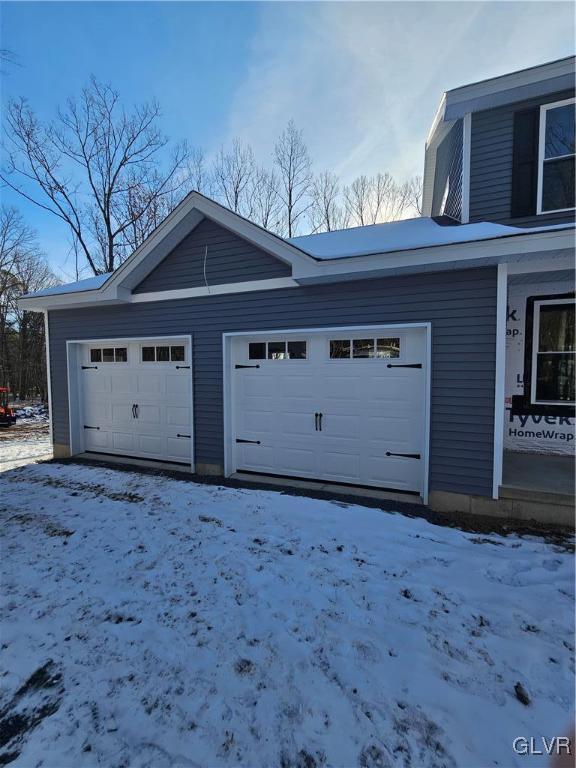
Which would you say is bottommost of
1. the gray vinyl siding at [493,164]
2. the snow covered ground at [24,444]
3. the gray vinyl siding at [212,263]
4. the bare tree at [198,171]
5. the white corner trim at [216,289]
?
the snow covered ground at [24,444]

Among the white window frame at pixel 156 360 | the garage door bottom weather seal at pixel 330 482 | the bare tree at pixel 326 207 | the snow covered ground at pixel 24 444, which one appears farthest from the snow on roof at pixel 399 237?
the bare tree at pixel 326 207

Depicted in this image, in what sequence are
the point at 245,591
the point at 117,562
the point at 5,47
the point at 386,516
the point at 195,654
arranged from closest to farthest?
the point at 195,654
the point at 245,591
the point at 117,562
the point at 386,516
the point at 5,47

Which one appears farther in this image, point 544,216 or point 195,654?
point 544,216

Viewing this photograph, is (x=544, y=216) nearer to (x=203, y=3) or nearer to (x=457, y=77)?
(x=457, y=77)

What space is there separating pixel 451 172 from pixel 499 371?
4334mm

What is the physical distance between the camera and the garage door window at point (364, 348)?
5.14m

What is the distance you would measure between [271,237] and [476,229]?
2.66 m

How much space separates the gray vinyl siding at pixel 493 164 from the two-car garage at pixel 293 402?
2403 mm

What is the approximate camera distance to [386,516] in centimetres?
436

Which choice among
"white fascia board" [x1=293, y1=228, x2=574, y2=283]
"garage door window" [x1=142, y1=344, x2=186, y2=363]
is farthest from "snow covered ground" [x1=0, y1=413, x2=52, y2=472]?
"white fascia board" [x1=293, y1=228, x2=574, y2=283]

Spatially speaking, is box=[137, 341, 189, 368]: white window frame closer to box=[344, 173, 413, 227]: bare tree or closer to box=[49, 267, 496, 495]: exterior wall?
box=[49, 267, 496, 495]: exterior wall

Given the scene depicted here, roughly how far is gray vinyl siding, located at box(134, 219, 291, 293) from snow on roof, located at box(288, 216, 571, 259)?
589mm

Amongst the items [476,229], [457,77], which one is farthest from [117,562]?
[457,77]

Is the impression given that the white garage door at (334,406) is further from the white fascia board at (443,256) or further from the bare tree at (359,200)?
the bare tree at (359,200)
